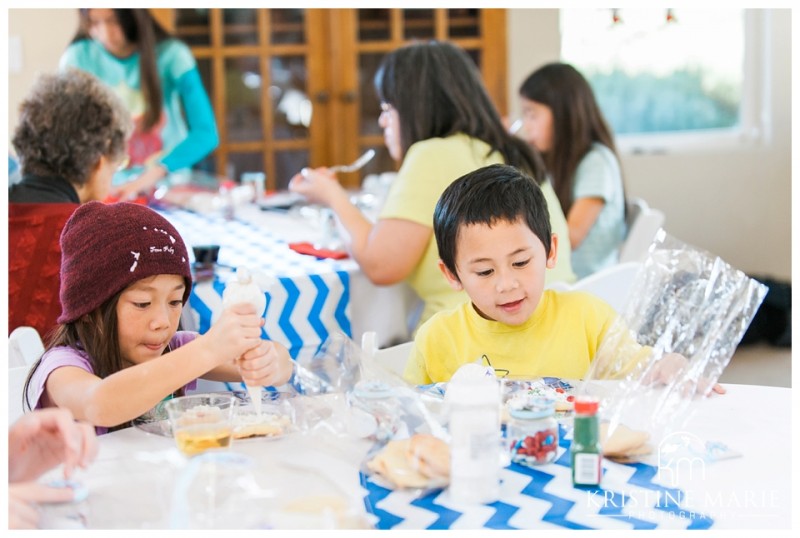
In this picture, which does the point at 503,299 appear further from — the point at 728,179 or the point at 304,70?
the point at 728,179

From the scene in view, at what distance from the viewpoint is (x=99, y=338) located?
1440 millimetres

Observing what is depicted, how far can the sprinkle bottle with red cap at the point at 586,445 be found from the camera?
1025mm

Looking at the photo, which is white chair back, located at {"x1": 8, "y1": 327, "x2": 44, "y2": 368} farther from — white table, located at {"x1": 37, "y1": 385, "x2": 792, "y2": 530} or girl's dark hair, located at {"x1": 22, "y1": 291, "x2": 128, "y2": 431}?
white table, located at {"x1": 37, "y1": 385, "x2": 792, "y2": 530}

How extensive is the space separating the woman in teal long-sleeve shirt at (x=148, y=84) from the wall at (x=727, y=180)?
1640mm

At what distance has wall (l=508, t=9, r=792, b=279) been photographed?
444cm

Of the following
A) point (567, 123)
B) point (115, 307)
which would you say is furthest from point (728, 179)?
point (115, 307)

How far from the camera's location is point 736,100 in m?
4.59

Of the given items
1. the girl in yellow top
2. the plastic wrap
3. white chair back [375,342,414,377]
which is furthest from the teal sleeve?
the plastic wrap

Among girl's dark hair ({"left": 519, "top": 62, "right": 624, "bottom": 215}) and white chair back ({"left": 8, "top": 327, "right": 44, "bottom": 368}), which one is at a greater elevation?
girl's dark hair ({"left": 519, "top": 62, "right": 624, "bottom": 215})

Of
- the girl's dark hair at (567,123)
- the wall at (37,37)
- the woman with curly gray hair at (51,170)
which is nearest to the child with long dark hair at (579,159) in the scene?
the girl's dark hair at (567,123)

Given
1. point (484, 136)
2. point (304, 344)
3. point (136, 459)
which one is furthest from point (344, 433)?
point (484, 136)

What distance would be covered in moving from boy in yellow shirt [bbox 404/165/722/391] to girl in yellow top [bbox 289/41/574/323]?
1.84ft

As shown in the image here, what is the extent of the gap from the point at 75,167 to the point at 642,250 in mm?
1630

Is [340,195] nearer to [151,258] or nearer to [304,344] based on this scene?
[304,344]
